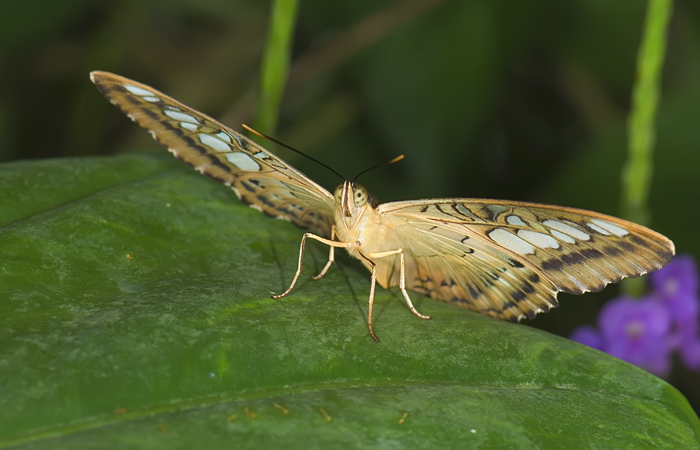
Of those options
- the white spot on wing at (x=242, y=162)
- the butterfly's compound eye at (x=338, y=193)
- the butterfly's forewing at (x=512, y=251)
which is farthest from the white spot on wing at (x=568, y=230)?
the white spot on wing at (x=242, y=162)

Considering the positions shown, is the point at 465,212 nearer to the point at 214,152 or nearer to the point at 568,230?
the point at 568,230

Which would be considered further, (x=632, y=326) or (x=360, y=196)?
(x=632, y=326)

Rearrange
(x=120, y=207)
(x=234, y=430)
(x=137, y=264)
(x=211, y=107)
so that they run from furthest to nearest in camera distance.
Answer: (x=211, y=107)
(x=120, y=207)
(x=137, y=264)
(x=234, y=430)

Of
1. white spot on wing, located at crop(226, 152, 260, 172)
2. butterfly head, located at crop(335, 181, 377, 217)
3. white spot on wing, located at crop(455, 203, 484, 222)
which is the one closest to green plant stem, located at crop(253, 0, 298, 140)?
white spot on wing, located at crop(226, 152, 260, 172)

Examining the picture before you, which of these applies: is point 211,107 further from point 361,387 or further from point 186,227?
point 361,387

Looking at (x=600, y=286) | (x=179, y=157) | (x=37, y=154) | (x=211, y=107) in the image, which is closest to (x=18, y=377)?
(x=179, y=157)

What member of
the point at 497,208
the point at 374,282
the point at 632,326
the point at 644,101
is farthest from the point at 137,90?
the point at 632,326
